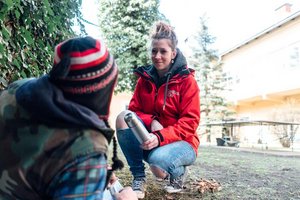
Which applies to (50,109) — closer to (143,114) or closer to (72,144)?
(72,144)

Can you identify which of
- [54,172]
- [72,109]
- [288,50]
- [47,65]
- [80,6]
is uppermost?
[288,50]

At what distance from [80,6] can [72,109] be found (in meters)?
2.53

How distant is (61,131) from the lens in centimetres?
93

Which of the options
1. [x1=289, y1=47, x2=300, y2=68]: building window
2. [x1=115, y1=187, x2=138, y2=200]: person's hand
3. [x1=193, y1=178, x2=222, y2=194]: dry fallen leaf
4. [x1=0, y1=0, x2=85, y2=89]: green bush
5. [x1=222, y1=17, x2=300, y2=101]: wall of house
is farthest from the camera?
[x1=222, y1=17, x2=300, y2=101]: wall of house

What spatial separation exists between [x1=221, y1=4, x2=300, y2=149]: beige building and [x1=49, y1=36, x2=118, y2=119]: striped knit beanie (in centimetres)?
1254

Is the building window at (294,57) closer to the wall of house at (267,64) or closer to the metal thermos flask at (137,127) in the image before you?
the wall of house at (267,64)

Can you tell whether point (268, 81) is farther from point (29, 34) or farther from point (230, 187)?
point (29, 34)

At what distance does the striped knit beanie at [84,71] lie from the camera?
935 millimetres

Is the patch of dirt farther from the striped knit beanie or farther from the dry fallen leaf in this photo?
the striped knit beanie

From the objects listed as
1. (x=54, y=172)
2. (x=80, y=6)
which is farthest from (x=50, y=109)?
(x=80, y=6)

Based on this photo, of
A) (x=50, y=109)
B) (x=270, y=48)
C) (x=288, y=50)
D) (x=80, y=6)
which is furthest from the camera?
(x=270, y=48)

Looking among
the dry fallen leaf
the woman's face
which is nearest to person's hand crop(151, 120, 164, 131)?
the woman's face

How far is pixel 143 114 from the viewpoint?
2643 millimetres

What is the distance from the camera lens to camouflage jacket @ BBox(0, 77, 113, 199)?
0.91 meters
